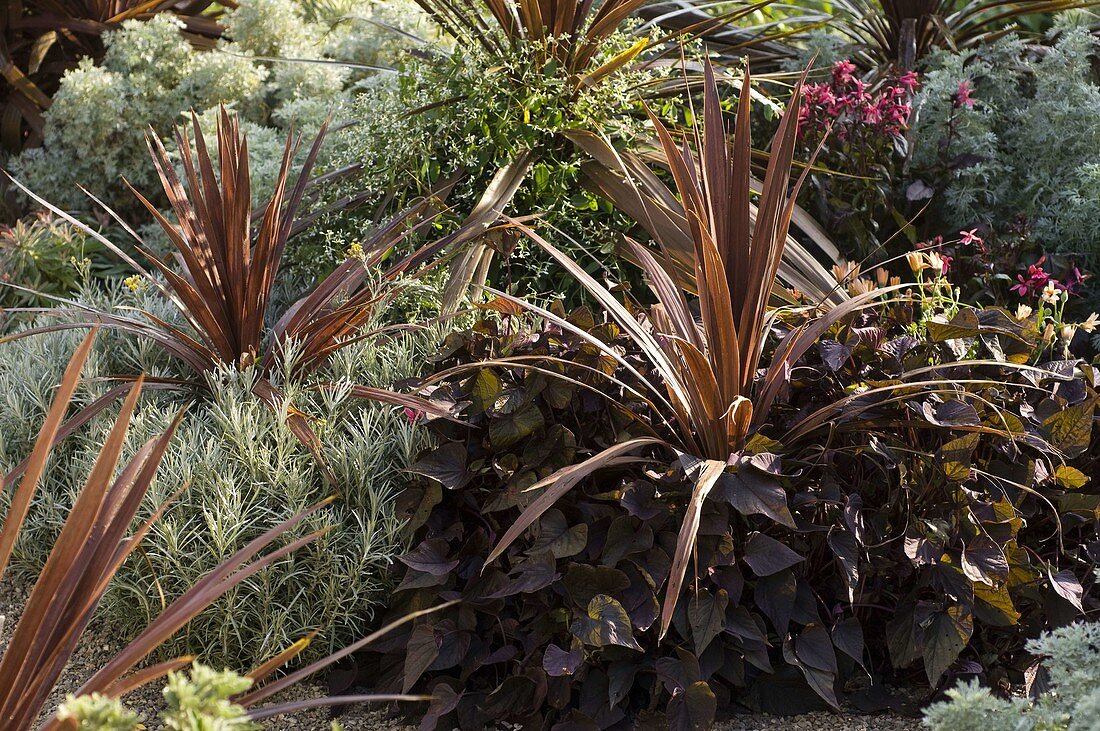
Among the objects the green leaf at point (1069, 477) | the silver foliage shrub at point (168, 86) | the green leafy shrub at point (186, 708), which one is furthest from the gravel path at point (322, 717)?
the silver foliage shrub at point (168, 86)

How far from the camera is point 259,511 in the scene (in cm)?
210

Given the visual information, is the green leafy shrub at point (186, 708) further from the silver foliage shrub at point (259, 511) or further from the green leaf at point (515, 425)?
the green leaf at point (515, 425)

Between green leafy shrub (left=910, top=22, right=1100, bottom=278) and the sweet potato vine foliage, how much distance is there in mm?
1191

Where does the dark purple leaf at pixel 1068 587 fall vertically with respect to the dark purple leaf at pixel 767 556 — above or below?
below

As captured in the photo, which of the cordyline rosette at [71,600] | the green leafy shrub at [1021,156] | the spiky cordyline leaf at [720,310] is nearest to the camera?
the cordyline rosette at [71,600]

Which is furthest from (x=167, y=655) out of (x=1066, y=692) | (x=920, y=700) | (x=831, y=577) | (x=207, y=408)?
(x=1066, y=692)

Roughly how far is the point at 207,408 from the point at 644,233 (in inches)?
57.6

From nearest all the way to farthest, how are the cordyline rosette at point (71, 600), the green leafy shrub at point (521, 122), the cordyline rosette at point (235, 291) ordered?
1. the cordyline rosette at point (71, 600)
2. the cordyline rosette at point (235, 291)
3. the green leafy shrub at point (521, 122)

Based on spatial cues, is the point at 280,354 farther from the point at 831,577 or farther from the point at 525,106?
the point at 831,577

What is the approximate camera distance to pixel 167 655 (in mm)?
2084

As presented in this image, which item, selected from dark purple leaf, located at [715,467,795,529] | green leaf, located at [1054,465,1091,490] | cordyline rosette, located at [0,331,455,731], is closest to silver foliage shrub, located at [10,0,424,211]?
dark purple leaf, located at [715,467,795,529]

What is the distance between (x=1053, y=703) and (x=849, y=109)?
7.02 ft

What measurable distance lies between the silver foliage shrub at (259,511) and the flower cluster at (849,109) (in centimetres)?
158

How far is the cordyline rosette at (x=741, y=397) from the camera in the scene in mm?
1812
